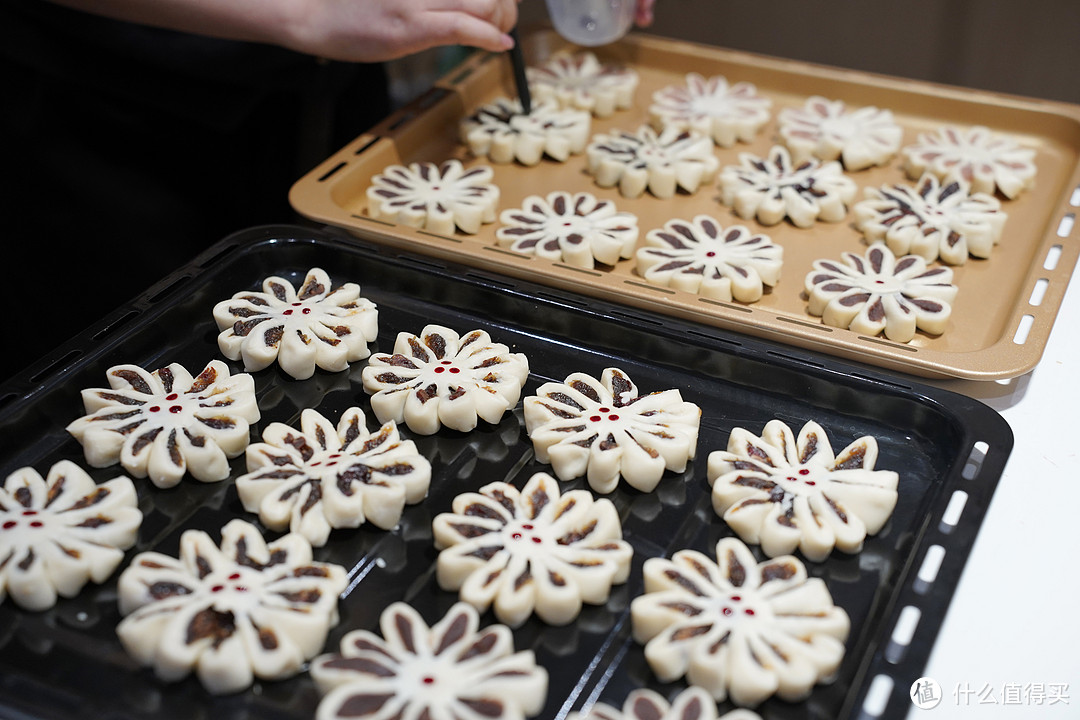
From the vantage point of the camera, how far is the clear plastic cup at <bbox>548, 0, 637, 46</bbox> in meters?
2.07

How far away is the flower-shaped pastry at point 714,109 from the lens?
2.07m

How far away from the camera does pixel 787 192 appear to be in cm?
181

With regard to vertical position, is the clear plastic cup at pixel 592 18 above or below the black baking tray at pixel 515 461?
above

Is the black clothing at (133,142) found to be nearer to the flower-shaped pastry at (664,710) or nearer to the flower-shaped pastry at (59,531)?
the flower-shaped pastry at (59,531)

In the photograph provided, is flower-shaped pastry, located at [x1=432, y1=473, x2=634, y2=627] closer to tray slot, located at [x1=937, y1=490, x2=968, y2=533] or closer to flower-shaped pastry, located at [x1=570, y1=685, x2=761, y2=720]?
flower-shaped pastry, located at [x1=570, y1=685, x2=761, y2=720]

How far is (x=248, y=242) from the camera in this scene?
1585 mm

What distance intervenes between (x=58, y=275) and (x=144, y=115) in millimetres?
433

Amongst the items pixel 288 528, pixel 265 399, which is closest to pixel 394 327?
pixel 265 399

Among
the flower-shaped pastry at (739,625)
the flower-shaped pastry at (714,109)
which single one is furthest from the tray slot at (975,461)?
the flower-shaped pastry at (714,109)

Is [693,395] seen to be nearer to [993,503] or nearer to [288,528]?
[993,503]

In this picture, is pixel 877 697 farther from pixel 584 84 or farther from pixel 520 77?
pixel 584 84

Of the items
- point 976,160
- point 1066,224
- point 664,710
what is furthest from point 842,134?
point 664,710

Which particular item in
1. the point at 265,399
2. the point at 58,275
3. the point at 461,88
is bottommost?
the point at 58,275

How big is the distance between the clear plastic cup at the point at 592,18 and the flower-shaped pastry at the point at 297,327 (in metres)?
0.94
